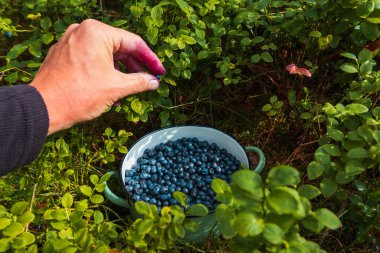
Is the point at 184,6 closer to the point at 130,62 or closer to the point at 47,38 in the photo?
the point at 130,62

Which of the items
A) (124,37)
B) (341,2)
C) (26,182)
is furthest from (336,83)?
(26,182)

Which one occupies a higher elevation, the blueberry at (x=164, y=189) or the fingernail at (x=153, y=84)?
the fingernail at (x=153, y=84)

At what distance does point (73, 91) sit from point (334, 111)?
0.79 m

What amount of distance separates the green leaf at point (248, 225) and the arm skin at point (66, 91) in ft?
2.12

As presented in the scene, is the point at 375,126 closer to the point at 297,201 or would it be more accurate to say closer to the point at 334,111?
the point at 334,111

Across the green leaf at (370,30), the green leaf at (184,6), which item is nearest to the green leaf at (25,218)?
the green leaf at (184,6)

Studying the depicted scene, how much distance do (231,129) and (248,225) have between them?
1.13 meters

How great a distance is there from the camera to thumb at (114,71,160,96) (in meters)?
1.37

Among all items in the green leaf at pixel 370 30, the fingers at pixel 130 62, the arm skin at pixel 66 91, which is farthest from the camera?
the fingers at pixel 130 62

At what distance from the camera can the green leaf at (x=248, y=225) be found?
2.74ft

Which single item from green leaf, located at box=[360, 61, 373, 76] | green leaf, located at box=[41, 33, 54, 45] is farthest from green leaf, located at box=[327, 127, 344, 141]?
green leaf, located at box=[41, 33, 54, 45]

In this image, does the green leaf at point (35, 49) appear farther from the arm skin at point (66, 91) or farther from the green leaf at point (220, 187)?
the green leaf at point (220, 187)

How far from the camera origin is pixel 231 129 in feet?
6.40

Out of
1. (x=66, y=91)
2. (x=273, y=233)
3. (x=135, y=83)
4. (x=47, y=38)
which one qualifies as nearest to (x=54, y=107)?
(x=66, y=91)
